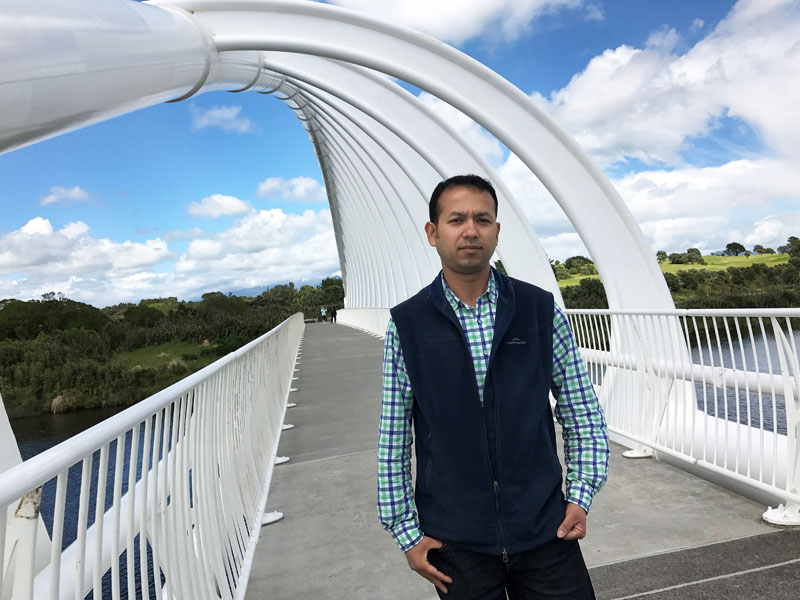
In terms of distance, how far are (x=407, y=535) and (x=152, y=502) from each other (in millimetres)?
1049

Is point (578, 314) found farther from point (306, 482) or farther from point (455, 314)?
point (455, 314)

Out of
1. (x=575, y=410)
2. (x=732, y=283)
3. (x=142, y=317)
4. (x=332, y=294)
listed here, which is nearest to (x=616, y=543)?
(x=575, y=410)

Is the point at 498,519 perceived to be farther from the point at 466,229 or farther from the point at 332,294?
the point at 332,294

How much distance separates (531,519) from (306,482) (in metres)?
4.25

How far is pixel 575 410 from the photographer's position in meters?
1.97

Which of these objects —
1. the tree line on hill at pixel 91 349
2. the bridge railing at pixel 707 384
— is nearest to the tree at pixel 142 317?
the tree line on hill at pixel 91 349

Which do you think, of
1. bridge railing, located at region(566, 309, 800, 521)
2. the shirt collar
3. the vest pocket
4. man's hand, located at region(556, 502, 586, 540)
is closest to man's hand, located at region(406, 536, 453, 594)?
the vest pocket

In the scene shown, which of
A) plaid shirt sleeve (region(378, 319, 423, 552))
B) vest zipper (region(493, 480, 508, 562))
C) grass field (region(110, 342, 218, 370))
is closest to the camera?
vest zipper (region(493, 480, 508, 562))

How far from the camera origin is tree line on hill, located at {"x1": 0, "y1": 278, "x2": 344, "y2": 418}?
41.6 m

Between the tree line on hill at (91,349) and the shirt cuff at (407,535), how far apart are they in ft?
134

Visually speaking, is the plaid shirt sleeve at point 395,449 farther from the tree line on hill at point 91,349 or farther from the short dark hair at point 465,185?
the tree line on hill at point 91,349

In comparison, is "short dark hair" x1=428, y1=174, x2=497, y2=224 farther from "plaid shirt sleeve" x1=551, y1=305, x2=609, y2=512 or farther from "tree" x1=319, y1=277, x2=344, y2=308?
"tree" x1=319, y1=277, x2=344, y2=308

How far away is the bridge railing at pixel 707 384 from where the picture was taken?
13.0ft

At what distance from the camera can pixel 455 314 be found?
185cm
